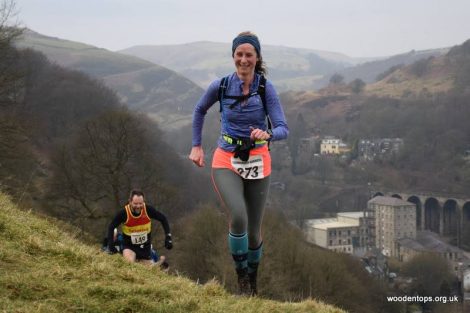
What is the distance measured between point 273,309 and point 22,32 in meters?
27.1

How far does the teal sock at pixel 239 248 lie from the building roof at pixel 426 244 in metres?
82.5

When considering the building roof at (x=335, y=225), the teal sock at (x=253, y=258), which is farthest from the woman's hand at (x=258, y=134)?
the building roof at (x=335, y=225)

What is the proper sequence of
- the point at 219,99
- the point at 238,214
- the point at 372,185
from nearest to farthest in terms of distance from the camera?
the point at 238,214, the point at 219,99, the point at 372,185

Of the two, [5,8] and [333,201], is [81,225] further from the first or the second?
[333,201]

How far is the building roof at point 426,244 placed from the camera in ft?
282

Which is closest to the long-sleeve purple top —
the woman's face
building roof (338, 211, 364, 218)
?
the woman's face

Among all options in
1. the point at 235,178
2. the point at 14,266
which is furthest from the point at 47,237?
the point at 235,178

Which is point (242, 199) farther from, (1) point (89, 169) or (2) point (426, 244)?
(2) point (426, 244)

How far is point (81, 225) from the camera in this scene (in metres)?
25.4

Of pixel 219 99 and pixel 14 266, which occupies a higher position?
pixel 219 99

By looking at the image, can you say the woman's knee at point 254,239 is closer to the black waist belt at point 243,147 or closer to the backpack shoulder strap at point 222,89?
the black waist belt at point 243,147

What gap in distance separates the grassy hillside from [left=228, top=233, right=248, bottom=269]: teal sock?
406 millimetres

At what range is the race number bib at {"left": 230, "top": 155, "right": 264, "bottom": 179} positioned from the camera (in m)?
6.21

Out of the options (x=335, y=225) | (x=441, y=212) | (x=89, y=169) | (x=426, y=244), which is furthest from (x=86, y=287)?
(x=441, y=212)
